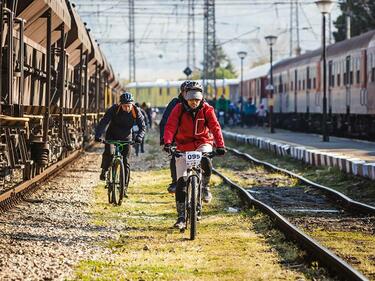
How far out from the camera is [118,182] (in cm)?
1694

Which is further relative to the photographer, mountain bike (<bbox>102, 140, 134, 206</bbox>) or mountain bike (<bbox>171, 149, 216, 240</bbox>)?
mountain bike (<bbox>102, 140, 134, 206</bbox>)

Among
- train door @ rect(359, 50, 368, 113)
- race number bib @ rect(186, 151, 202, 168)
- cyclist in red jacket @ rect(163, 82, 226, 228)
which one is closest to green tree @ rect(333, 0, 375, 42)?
train door @ rect(359, 50, 368, 113)

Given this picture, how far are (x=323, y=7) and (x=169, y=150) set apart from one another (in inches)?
867

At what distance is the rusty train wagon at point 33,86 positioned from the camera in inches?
528

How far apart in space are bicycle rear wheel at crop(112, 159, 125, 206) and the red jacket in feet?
12.9

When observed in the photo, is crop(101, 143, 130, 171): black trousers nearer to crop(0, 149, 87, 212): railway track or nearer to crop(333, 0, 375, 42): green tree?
crop(0, 149, 87, 212): railway track

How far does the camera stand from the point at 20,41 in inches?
557

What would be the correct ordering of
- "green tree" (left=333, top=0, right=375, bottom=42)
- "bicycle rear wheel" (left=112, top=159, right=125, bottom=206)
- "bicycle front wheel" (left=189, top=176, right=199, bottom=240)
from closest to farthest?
"bicycle front wheel" (left=189, top=176, right=199, bottom=240) < "bicycle rear wheel" (left=112, top=159, right=125, bottom=206) < "green tree" (left=333, top=0, right=375, bottom=42)

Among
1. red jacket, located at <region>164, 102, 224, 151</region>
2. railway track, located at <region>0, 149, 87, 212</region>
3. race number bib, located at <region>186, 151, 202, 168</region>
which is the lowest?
railway track, located at <region>0, 149, 87, 212</region>

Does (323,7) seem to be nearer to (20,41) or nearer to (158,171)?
(158,171)

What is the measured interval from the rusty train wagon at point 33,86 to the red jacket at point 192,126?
1991 millimetres

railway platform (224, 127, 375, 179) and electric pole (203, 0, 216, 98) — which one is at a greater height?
electric pole (203, 0, 216, 98)

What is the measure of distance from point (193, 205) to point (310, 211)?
A: 4306 mm

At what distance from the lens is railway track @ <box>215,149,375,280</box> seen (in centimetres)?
1052
